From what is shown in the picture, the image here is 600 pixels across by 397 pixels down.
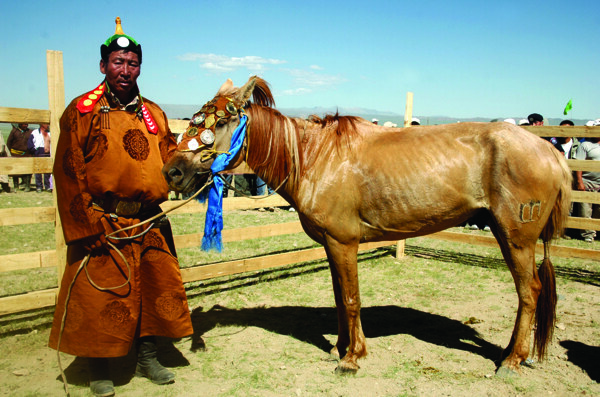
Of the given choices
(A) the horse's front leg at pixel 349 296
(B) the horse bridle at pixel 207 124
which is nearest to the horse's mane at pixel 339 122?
(B) the horse bridle at pixel 207 124

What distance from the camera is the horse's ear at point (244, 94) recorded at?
368cm

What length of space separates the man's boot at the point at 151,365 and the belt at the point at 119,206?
3.55 ft

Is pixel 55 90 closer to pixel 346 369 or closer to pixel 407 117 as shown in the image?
pixel 346 369

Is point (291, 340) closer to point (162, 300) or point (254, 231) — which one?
point (162, 300)

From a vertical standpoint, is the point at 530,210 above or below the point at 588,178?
above

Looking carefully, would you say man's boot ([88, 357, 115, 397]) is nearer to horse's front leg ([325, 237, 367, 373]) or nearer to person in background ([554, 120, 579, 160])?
→ horse's front leg ([325, 237, 367, 373])

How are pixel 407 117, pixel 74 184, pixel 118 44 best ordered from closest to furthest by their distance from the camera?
pixel 74 184, pixel 118 44, pixel 407 117

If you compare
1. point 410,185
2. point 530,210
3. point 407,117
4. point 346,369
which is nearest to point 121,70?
point 410,185

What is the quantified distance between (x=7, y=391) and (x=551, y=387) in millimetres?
4366

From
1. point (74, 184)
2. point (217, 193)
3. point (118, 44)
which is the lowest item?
point (217, 193)

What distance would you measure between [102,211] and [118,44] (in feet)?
Result: 4.00

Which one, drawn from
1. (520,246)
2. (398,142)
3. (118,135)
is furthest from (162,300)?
(520,246)

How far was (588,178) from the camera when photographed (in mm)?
9188

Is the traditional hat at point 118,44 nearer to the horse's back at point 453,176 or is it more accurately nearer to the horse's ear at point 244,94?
the horse's ear at point 244,94
